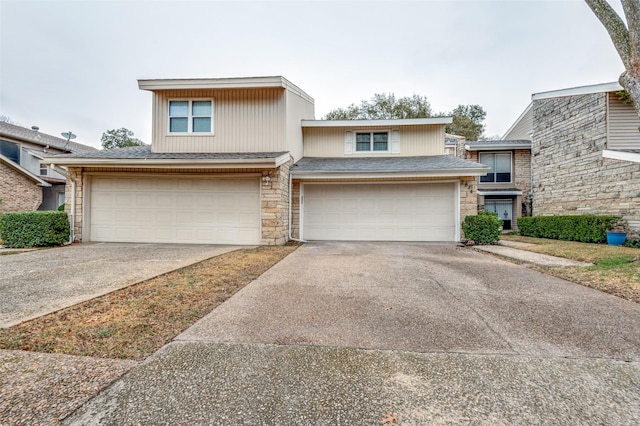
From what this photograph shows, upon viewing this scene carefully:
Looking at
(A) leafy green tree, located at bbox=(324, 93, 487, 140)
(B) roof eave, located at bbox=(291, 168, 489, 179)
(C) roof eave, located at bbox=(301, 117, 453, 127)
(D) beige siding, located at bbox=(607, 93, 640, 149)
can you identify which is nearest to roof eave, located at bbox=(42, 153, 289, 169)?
(B) roof eave, located at bbox=(291, 168, 489, 179)

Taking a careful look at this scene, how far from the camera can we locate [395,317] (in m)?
3.03

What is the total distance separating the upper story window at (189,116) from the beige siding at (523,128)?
1604cm

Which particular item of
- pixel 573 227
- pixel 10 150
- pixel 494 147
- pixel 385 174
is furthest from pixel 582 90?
pixel 10 150

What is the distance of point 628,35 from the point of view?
5461 mm

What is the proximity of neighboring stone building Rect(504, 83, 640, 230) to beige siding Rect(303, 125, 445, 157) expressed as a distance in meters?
5.25

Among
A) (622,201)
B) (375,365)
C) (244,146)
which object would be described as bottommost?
A: (375,365)

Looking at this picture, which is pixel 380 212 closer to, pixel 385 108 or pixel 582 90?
pixel 582 90

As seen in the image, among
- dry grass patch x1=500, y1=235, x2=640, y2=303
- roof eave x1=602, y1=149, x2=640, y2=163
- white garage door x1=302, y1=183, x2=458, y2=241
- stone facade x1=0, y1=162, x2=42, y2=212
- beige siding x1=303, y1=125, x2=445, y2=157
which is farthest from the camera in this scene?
stone facade x1=0, y1=162, x2=42, y2=212

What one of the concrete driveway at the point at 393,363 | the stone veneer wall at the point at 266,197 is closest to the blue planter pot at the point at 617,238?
the concrete driveway at the point at 393,363

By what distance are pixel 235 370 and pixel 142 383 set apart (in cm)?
58

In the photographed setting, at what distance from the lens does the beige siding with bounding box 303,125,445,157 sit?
1167cm

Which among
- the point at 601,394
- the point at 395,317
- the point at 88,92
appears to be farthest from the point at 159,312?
the point at 88,92

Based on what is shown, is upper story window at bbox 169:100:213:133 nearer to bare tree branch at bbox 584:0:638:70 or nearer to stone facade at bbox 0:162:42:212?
bare tree branch at bbox 584:0:638:70

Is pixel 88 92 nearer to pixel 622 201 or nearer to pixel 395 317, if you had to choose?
pixel 395 317
